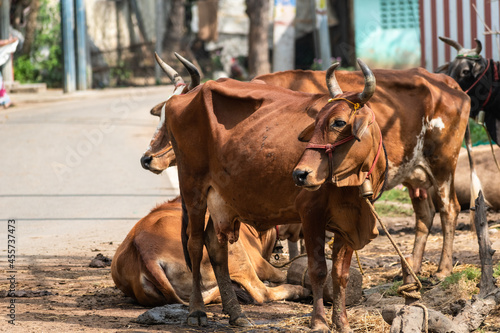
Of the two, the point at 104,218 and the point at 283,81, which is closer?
the point at 283,81

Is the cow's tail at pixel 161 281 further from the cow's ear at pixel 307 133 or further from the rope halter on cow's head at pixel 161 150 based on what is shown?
the cow's ear at pixel 307 133

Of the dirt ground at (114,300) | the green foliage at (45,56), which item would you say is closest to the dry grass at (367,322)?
the dirt ground at (114,300)

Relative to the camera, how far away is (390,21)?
2292 cm

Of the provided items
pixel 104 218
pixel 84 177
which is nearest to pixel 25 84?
pixel 84 177

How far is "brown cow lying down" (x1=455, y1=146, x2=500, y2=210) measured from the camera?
31.8 ft

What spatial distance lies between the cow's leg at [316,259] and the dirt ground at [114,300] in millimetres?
306

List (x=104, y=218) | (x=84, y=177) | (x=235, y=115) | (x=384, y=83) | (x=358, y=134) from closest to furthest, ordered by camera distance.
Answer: (x=358, y=134) → (x=235, y=115) → (x=384, y=83) → (x=104, y=218) → (x=84, y=177)

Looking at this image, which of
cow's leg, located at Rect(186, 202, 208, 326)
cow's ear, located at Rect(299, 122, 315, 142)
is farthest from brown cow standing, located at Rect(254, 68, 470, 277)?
cow's ear, located at Rect(299, 122, 315, 142)

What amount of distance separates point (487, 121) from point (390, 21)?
14.5 meters

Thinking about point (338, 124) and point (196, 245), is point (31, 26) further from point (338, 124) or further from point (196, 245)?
point (338, 124)

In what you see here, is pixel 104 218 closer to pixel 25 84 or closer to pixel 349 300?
pixel 349 300

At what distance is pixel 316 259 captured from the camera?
5.02 meters

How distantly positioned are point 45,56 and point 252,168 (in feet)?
75.7

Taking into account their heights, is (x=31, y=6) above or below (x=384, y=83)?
above
